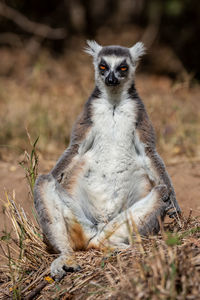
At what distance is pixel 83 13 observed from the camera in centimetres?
1568

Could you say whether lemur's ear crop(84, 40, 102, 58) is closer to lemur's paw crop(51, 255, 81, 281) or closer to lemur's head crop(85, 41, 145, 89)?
lemur's head crop(85, 41, 145, 89)

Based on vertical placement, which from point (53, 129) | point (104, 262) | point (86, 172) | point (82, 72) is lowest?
point (104, 262)

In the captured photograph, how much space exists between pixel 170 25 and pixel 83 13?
3248 millimetres

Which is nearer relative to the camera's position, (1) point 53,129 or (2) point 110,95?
(2) point 110,95

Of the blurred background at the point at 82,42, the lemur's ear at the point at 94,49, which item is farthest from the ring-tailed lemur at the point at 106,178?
the blurred background at the point at 82,42

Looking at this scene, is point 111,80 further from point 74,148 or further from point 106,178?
point 106,178

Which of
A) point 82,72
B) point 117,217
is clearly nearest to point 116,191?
point 117,217

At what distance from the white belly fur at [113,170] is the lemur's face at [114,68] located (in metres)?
0.47

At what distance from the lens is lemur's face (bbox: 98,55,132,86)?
168 inches

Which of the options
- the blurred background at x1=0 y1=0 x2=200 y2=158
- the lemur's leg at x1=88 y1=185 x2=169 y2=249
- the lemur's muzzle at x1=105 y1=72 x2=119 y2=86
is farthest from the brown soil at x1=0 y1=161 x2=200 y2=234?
the blurred background at x1=0 y1=0 x2=200 y2=158

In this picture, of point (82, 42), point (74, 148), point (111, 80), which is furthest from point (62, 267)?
point (82, 42)

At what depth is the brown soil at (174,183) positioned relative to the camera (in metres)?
4.92

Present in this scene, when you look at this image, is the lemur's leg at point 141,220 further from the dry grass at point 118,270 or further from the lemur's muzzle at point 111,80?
the lemur's muzzle at point 111,80

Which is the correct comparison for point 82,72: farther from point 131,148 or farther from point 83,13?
point 131,148
